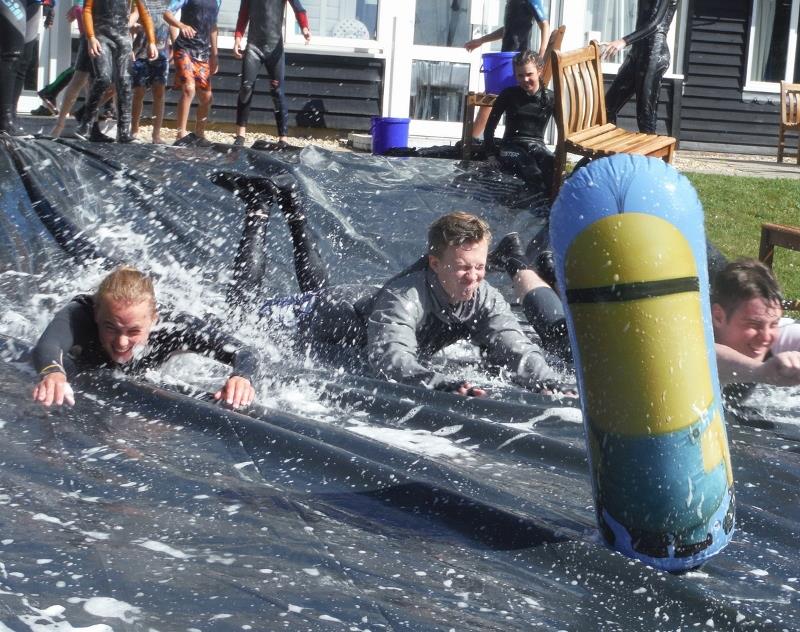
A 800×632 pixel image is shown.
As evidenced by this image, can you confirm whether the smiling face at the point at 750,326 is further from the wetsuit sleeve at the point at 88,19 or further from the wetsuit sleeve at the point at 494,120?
the wetsuit sleeve at the point at 88,19

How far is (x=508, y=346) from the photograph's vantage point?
4.73m

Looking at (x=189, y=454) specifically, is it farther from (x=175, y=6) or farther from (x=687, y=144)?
(x=687, y=144)

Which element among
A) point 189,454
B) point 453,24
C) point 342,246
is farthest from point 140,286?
point 453,24

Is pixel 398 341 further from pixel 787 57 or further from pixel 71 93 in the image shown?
pixel 787 57

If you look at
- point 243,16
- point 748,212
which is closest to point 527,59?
point 748,212

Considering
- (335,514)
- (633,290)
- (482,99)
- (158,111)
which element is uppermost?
(482,99)

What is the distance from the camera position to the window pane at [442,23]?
1426 centimetres

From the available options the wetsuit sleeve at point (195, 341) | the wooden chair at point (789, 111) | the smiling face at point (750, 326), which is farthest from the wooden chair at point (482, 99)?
the wetsuit sleeve at point (195, 341)

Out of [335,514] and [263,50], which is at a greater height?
[263,50]

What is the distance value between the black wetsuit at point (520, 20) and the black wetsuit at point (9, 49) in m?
4.78

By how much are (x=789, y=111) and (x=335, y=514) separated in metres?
13.8

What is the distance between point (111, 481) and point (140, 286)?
104 cm

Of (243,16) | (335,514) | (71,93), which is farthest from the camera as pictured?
Result: (243,16)

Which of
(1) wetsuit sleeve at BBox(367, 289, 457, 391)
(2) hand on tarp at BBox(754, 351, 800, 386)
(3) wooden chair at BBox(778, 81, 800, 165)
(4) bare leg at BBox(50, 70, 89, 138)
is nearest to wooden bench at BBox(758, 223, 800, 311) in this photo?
(2) hand on tarp at BBox(754, 351, 800, 386)
